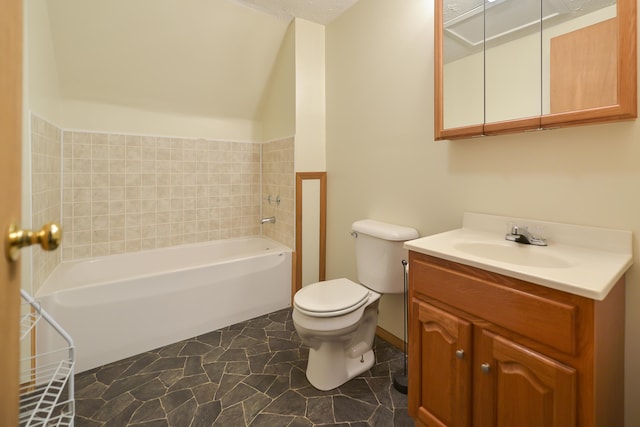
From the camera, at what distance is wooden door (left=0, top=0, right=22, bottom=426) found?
1.48ft

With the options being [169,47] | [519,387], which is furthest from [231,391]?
[169,47]

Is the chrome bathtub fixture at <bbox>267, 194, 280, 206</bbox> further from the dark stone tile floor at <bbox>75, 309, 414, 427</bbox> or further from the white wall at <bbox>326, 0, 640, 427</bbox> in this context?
the dark stone tile floor at <bbox>75, 309, 414, 427</bbox>

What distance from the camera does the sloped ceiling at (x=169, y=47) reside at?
2.08m

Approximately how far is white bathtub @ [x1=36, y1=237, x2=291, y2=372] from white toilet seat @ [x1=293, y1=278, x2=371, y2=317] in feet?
2.62

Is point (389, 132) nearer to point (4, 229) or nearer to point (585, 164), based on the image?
point (585, 164)

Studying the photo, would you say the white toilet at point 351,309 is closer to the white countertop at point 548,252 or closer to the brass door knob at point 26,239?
the white countertop at point 548,252

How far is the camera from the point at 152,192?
2.69m

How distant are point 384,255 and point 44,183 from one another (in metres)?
2.13

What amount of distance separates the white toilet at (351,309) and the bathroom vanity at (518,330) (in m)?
0.40

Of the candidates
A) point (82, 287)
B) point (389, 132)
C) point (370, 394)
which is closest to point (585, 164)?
point (389, 132)

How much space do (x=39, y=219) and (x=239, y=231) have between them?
5.25 ft

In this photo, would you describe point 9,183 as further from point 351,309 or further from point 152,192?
point 152,192

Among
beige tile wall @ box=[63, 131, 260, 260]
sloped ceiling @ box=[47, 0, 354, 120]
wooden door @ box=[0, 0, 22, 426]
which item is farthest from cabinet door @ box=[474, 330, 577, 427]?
beige tile wall @ box=[63, 131, 260, 260]

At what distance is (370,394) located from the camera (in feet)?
5.39
